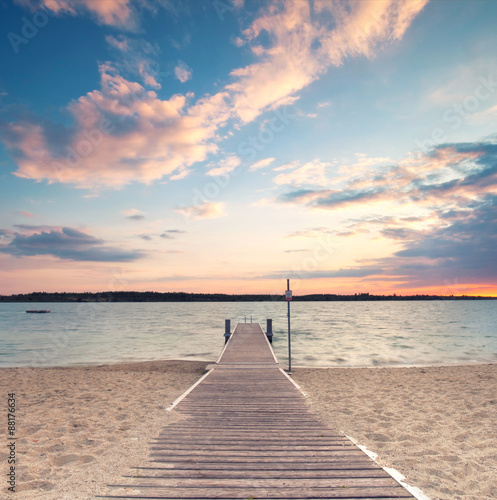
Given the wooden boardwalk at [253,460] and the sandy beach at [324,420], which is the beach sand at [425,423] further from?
the wooden boardwalk at [253,460]

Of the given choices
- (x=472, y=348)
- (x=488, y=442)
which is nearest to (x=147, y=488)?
(x=488, y=442)

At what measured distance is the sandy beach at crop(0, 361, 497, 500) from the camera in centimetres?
456

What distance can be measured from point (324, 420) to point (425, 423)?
2.30 m

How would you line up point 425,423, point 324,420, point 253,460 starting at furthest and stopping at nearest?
point 425,423 < point 324,420 < point 253,460

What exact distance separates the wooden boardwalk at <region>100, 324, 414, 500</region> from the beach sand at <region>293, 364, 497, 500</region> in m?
0.62

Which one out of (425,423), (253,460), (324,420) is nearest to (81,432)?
(253,460)

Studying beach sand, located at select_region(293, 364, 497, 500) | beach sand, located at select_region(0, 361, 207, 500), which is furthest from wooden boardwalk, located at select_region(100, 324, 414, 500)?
beach sand, located at select_region(293, 364, 497, 500)

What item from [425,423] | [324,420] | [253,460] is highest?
[253,460]

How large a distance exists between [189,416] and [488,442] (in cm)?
553

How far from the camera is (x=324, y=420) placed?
271 inches

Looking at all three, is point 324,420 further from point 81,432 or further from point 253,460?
point 81,432

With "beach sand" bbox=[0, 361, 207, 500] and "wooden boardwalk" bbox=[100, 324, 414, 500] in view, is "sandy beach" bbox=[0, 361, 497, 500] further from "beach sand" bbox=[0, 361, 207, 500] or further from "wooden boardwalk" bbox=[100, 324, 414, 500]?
"wooden boardwalk" bbox=[100, 324, 414, 500]

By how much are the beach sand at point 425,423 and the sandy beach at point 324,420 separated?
20mm

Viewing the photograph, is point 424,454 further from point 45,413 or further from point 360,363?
point 360,363
